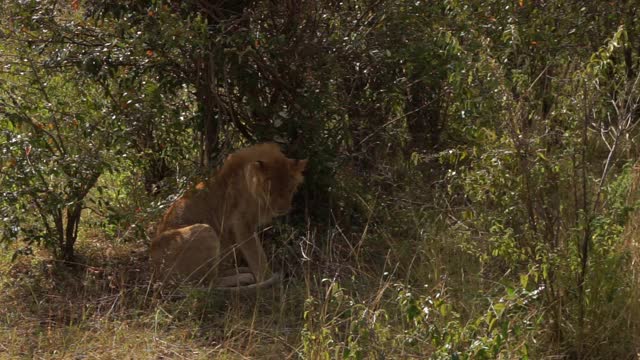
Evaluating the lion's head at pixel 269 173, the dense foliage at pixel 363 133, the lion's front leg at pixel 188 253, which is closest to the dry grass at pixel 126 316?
the lion's front leg at pixel 188 253

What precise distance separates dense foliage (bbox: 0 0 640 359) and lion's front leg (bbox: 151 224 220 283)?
0.44 metres

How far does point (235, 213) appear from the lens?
22.4 ft

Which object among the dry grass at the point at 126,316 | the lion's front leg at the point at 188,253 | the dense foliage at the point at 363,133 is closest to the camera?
the dense foliage at the point at 363,133

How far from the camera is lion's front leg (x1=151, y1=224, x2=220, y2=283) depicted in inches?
250

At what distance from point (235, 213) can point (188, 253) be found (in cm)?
58

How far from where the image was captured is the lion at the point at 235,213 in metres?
6.46

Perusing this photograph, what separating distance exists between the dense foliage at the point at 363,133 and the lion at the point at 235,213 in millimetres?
285

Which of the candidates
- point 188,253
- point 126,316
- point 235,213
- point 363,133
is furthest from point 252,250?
point 363,133

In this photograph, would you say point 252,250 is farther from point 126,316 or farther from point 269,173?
point 126,316

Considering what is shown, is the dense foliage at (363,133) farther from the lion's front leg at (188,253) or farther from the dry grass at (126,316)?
the lion's front leg at (188,253)

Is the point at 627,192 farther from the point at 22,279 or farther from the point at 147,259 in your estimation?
the point at 22,279

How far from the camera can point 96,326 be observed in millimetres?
5730

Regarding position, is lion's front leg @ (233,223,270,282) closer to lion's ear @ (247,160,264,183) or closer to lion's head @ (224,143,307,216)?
lion's head @ (224,143,307,216)

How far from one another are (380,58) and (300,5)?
0.68 m
